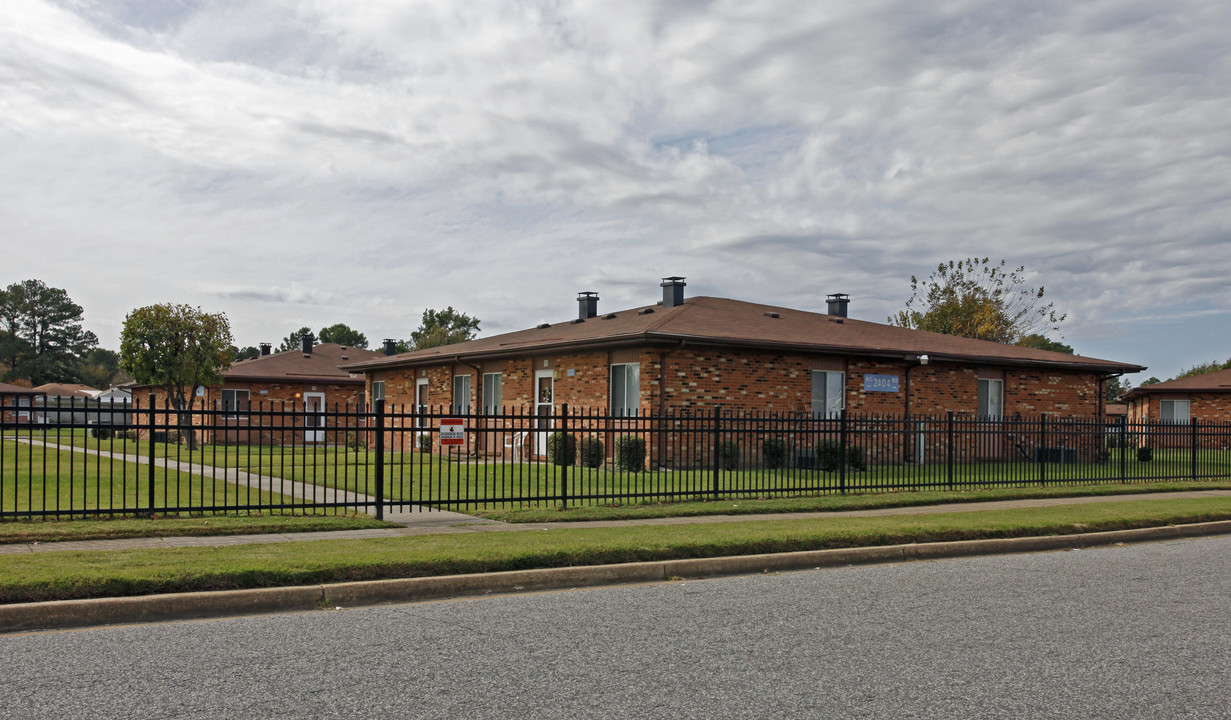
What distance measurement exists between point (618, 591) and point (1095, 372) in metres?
25.0

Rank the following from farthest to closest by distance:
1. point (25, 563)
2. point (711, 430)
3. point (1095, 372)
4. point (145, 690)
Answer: point (1095, 372) → point (711, 430) → point (25, 563) → point (145, 690)

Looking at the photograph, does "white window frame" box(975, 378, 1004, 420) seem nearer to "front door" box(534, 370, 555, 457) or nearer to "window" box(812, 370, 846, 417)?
"window" box(812, 370, 846, 417)

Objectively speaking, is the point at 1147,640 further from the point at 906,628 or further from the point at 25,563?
the point at 25,563

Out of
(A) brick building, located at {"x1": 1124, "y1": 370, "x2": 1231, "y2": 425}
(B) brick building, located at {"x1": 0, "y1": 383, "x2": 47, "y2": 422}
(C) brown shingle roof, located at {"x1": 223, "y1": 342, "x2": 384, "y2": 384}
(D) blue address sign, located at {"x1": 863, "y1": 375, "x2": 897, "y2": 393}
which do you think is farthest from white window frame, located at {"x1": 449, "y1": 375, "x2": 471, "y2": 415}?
(A) brick building, located at {"x1": 1124, "y1": 370, "x2": 1231, "y2": 425}

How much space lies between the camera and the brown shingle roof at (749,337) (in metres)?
21.9

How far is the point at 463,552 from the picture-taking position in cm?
947

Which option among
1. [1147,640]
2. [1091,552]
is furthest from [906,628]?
[1091,552]

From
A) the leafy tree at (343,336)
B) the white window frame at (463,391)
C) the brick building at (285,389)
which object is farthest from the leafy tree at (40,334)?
the white window frame at (463,391)

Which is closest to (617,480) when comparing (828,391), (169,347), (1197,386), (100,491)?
(828,391)

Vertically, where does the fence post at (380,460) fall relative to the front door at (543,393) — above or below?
below

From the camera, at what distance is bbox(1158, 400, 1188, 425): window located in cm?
4312

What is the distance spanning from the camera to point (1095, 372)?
29.1 metres

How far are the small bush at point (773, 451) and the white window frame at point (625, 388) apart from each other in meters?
2.93

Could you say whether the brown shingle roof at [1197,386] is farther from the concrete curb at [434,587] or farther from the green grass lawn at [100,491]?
the green grass lawn at [100,491]
